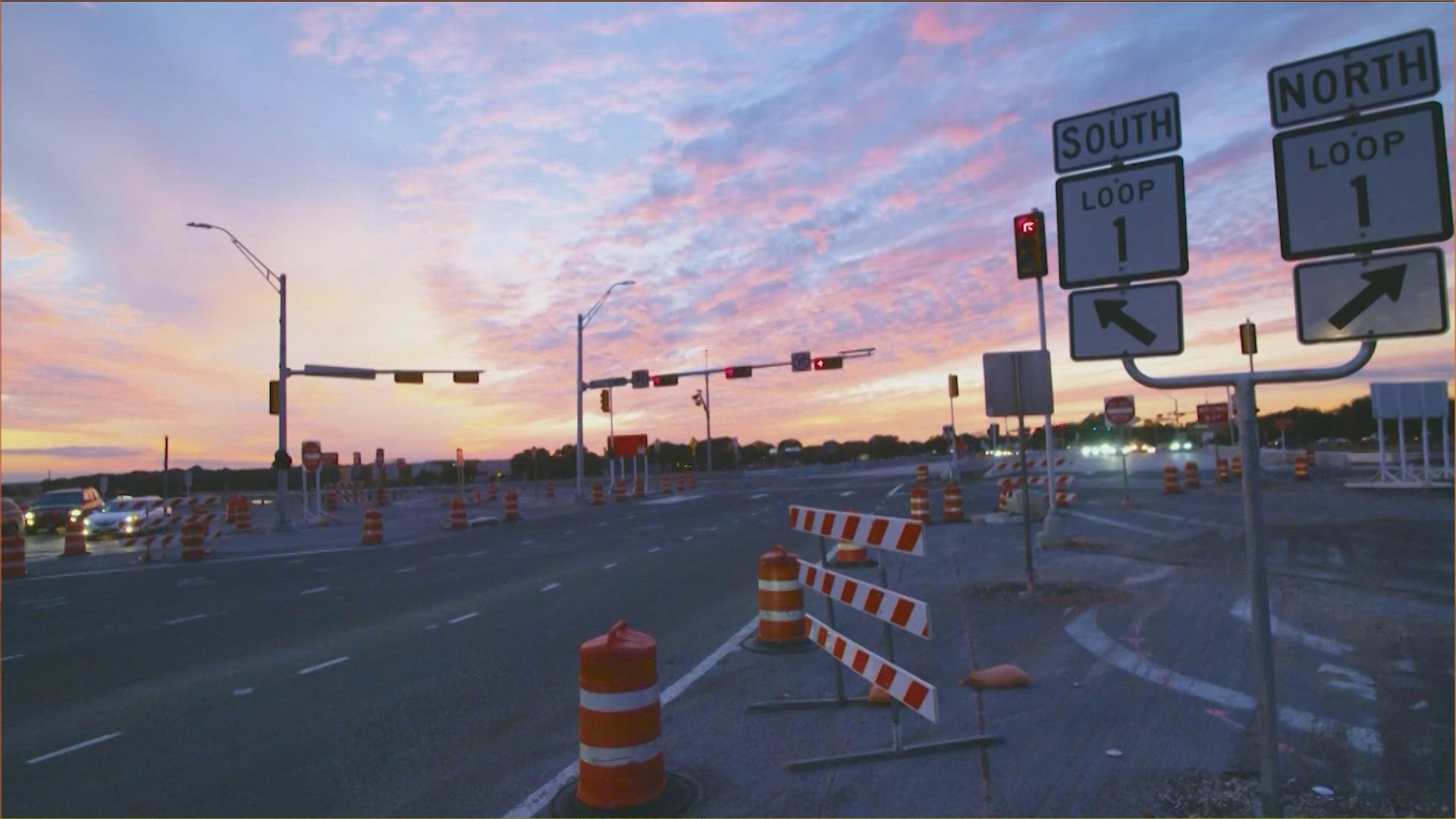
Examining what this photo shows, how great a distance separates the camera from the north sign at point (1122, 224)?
473 centimetres

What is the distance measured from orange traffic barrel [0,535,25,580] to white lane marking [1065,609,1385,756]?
22.0 metres

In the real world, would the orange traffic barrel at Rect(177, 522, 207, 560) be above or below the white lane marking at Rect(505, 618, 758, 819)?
above

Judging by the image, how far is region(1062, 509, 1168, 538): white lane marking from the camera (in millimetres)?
19056

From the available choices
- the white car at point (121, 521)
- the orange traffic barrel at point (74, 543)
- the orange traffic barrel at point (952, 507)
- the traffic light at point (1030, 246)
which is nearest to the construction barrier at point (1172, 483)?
the orange traffic barrel at point (952, 507)

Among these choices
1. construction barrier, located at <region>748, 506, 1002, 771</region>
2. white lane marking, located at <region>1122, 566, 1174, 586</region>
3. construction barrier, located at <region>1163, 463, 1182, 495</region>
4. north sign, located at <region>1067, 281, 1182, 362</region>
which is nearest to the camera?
north sign, located at <region>1067, 281, 1182, 362</region>

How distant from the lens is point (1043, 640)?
920 centimetres

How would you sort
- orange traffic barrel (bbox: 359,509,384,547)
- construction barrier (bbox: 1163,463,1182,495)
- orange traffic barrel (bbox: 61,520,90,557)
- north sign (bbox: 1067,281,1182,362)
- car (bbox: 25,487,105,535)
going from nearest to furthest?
north sign (bbox: 1067,281,1182,362), orange traffic barrel (bbox: 61,520,90,557), orange traffic barrel (bbox: 359,509,384,547), construction barrier (bbox: 1163,463,1182,495), car (bbox: 25,487,105,535)

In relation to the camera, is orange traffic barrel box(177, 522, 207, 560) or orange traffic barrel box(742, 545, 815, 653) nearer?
orange traffic barrel box(742, 545, 815, 653)

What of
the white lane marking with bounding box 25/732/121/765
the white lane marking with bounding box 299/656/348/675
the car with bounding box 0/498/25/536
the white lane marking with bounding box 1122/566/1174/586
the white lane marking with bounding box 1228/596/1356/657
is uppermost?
the car with bounding box 0/498/25/536

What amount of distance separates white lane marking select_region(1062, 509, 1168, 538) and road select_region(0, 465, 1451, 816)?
205mm

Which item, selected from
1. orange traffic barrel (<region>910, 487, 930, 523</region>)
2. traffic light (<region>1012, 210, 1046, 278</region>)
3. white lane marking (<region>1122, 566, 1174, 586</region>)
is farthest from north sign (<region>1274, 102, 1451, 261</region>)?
orange traffic barrel (<region>910, 487, 930, 523</region>)

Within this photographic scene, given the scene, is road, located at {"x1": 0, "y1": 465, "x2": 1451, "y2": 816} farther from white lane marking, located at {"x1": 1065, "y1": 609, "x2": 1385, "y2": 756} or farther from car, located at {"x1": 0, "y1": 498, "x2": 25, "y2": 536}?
car, located at {"x1": 0, "y1": 498, "x2": 25, "y2": 536}

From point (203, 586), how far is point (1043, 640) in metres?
15.3

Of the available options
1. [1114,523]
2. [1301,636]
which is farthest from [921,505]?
[1301,636]
